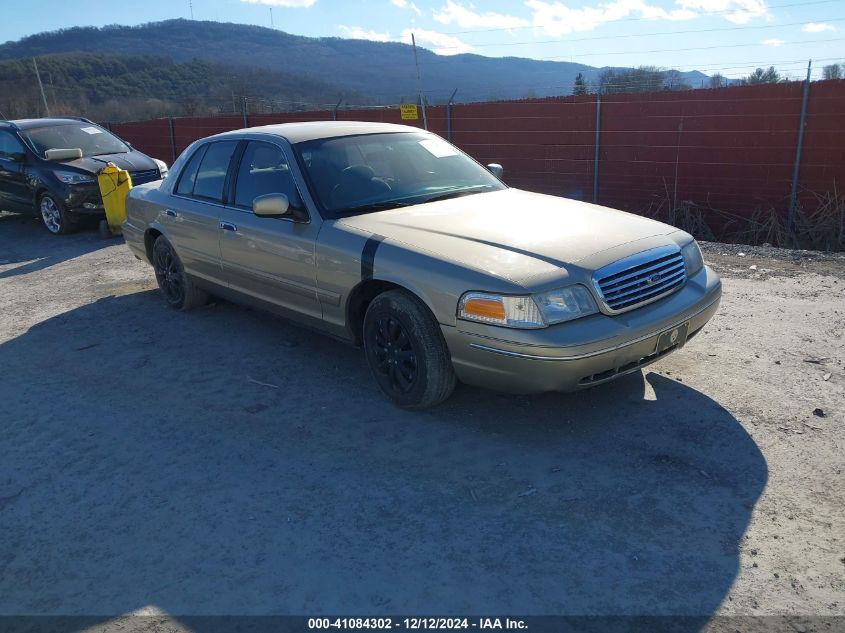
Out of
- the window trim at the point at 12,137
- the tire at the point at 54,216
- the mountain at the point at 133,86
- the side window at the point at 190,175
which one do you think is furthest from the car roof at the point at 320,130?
the mountain at the point at 133,86

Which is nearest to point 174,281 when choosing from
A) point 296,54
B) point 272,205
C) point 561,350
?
point 272,205

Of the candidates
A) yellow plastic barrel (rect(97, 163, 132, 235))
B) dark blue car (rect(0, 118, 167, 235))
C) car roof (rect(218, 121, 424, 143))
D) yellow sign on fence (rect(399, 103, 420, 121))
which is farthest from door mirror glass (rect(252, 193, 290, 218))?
yellow sign on fence (rect(399, 103, 420, 121))

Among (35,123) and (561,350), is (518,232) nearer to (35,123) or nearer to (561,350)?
(561,350)

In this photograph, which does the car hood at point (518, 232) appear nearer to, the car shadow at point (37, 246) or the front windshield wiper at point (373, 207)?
the front windshield wiper at point (373, 207)

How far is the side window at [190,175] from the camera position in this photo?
593 centimetres

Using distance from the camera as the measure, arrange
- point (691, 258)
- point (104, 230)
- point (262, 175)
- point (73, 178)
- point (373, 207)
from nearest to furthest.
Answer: point (691, 258)
point (373, 207)
point (262, 175)
point (104, 230)
point (73, 178)

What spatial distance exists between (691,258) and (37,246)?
31.2 ft

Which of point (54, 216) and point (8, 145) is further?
point (8, 145)

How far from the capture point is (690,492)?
3.34 meters

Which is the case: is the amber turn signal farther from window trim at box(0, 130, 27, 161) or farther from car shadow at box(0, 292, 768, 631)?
window trim at box(0, 130, 27, 161)

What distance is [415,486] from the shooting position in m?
3.52

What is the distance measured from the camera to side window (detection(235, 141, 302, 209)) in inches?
192

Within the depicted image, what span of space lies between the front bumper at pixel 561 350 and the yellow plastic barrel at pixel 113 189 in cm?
808

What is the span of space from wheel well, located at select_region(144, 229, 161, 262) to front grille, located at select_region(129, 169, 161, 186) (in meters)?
4.63
